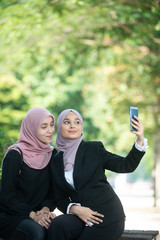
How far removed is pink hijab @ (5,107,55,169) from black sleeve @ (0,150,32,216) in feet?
0.42

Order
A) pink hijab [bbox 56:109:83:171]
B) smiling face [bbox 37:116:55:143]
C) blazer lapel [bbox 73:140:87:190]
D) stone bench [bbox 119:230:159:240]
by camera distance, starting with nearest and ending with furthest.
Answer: blazer lapel [bbox 73:140:87:190], pink hijab [bbox 56:109:83:171], smiling face [bbox 37:116:55:143], stone bench [bbox 119:230:159:240]

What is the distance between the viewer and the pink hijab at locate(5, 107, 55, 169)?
507 cm

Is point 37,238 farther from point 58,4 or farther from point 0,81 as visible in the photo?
point 0,81

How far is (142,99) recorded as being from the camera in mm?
20719

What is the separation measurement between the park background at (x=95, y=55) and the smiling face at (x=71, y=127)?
16.7 feet

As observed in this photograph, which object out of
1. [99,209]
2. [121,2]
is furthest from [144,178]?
[99,209]

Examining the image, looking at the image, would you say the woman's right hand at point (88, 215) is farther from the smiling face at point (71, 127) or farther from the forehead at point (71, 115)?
the forehead at point (71, 115)

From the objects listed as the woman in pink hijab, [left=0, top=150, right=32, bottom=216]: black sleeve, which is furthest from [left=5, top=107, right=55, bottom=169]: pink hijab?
[left=0, top=150, right=32, bottom=216]: black sleeve

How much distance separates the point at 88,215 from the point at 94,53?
16.4 metres

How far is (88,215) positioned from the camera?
4.73 metres

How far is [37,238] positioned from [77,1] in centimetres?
737

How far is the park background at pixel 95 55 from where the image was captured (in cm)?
1360

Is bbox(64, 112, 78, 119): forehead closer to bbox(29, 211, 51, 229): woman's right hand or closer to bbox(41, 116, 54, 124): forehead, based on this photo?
bbox(41, 116, 54, 124): forehead

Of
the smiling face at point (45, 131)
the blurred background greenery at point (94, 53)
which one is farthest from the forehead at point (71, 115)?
the blurred background greenery at point (94, 53)
